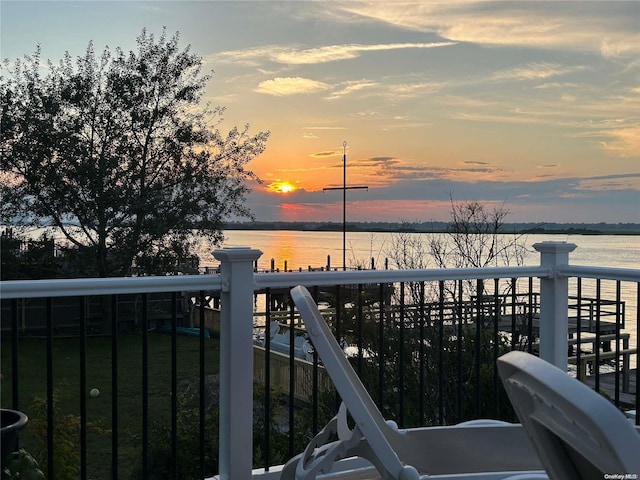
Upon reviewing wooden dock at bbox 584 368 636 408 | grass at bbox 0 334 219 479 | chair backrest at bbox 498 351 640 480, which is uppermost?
chair backrest at bbox 498 351 640 480

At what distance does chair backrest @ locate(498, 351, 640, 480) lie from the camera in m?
0.87

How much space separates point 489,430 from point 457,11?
22.8ft

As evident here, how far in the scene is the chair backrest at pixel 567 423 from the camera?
0.87 metres

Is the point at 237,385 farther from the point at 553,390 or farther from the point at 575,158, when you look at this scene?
the point at 575,158

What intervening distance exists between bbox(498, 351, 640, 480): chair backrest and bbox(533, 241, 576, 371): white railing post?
2959 mm

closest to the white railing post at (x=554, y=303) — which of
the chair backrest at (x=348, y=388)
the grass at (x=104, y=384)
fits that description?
the chair backrest at (x=348, y=388)

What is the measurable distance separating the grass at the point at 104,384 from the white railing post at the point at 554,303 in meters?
3.63

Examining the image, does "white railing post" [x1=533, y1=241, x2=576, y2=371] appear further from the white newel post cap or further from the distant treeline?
the distant treeline

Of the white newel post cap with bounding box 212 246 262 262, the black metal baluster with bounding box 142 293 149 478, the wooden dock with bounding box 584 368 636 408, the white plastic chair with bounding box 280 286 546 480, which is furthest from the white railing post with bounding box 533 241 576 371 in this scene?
the wooden dock with bounding box 584 368 636 408

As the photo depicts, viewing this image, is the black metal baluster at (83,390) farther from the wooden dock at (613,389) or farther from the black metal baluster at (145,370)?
the wooden dock at (613,389)

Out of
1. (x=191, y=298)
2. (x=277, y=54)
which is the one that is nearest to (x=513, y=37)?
(x=277, y=54)

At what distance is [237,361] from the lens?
9.99 feet

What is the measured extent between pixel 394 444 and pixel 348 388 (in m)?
0.47

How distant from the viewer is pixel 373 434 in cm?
197
